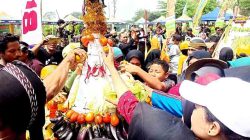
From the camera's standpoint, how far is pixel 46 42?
6.28m

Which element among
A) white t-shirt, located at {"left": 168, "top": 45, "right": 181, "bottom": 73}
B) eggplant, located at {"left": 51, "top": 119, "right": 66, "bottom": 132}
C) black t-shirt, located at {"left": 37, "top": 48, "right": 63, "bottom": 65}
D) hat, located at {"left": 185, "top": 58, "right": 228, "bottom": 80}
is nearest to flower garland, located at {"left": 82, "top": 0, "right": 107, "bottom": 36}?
eggplant, located at {"left": 51, "top": 119, "right": 66, "bottom": 132}

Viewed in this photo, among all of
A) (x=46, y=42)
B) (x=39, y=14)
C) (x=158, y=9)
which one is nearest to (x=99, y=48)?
(x=39, y=14)

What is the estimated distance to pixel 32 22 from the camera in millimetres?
5305

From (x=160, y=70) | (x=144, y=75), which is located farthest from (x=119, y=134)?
(x=160, y=70)

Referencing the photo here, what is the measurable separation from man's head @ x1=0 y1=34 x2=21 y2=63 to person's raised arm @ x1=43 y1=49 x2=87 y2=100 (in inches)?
46.5

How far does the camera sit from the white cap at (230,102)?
1433 millimetres

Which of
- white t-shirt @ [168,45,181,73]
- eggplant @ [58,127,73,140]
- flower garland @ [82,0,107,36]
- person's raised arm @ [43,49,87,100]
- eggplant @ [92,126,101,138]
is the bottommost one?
eggplant @ [58,127,73,140]

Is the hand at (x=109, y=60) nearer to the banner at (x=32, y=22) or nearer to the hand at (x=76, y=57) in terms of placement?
the hand at (x=76, y=57)

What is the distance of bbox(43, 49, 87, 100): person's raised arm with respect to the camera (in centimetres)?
246

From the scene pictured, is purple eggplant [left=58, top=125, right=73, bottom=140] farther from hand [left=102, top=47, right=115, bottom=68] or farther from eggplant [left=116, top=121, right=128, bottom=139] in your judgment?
hand [left=102, top=47, right=115, bottom=68]

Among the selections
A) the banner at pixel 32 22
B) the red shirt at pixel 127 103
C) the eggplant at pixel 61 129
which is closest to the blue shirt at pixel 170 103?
the red shirt at pixel 127 103

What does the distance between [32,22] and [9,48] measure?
158 centimetres

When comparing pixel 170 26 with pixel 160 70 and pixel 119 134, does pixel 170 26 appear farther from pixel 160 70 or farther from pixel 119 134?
pixel 119 134

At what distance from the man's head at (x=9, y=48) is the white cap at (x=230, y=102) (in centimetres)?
267
